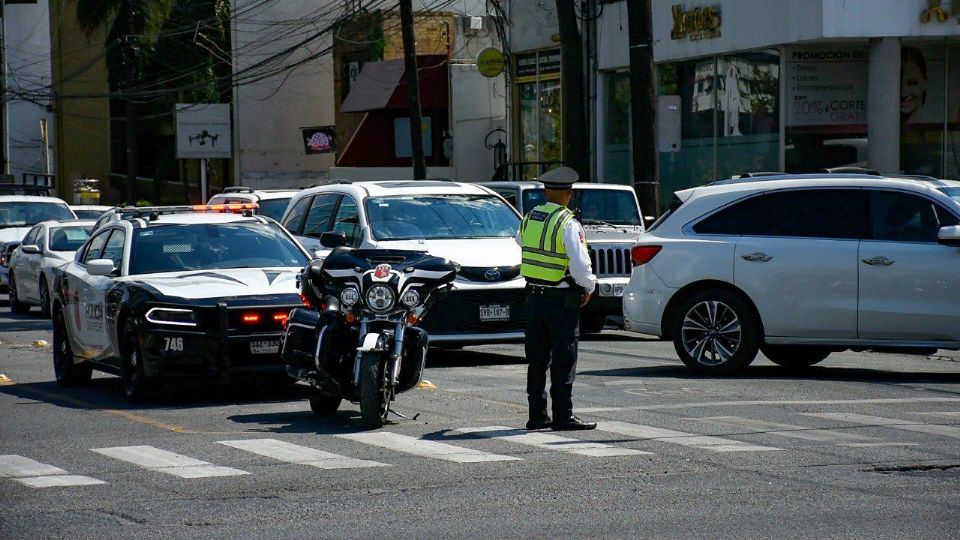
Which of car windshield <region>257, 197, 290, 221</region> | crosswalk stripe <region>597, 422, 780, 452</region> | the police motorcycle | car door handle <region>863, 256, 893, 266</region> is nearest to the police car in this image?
the police motorcycle

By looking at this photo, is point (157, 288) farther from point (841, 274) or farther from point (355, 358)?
point (841, 274)

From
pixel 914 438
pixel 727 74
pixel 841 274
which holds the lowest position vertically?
pixel 914 438

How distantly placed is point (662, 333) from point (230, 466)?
6.20 metres

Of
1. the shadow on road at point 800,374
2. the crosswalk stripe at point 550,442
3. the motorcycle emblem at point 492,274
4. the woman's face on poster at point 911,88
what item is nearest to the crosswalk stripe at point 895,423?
the crosswalk stripe at point 550,442

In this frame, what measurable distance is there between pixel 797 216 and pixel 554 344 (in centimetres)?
443

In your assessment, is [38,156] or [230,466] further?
[38,156]

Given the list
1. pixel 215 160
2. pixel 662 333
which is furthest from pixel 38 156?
pixel 662 333

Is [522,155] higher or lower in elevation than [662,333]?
higher

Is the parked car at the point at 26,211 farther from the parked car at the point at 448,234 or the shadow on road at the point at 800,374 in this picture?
the shadow on road at the point at 800,374

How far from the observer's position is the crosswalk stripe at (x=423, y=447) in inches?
358

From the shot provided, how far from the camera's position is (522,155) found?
126 ft

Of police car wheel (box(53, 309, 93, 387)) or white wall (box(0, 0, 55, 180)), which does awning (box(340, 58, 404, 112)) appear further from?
white wall (box(0, 0, 55, 180))

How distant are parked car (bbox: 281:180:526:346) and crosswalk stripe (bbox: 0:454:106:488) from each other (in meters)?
5.59

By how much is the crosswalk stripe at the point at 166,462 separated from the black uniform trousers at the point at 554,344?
2.38m
